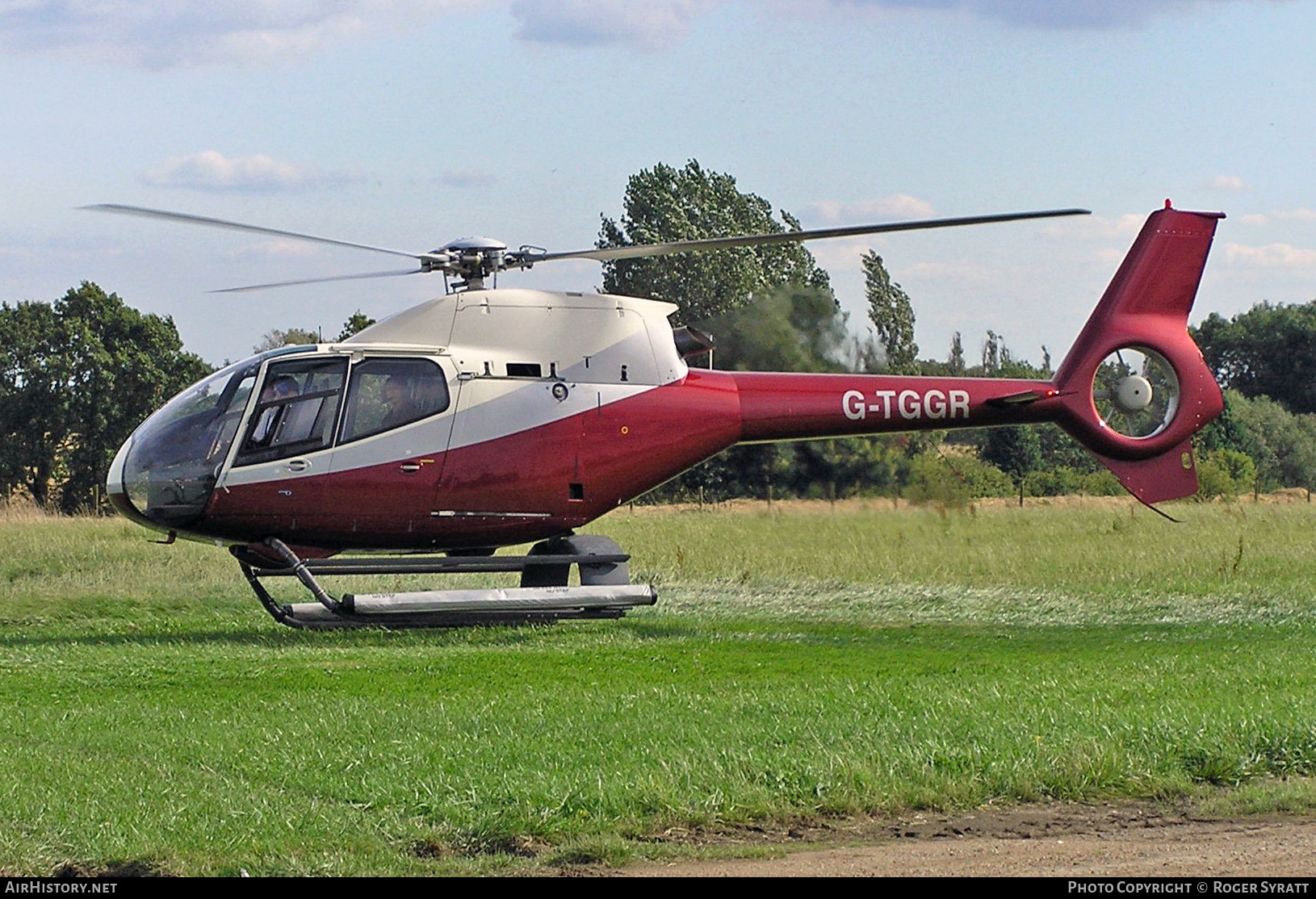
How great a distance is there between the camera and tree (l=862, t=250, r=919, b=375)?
80.5 ft

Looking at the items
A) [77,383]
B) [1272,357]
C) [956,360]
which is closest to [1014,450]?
[956,360]

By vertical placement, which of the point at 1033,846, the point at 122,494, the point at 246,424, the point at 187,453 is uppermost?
the point at 246,424

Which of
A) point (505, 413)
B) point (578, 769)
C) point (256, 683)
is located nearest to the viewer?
point (578, 769)

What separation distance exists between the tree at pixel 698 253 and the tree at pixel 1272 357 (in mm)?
17169

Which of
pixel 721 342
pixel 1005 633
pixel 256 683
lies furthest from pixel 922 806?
pixel 721 342

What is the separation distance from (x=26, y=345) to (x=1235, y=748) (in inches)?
1606

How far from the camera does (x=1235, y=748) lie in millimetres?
8359

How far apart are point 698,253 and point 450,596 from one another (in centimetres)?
2151

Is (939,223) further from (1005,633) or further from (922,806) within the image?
(922,806)

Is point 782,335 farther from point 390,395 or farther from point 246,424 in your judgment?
point 246,424

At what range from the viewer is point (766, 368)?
1989 centimetres

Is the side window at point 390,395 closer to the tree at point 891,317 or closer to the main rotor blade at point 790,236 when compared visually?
the main rotor blade at point 790,236

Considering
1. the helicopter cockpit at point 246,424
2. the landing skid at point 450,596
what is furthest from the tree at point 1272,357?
the helicopter cockpit at point 246,424

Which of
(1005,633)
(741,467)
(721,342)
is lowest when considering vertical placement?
(1005,633)
